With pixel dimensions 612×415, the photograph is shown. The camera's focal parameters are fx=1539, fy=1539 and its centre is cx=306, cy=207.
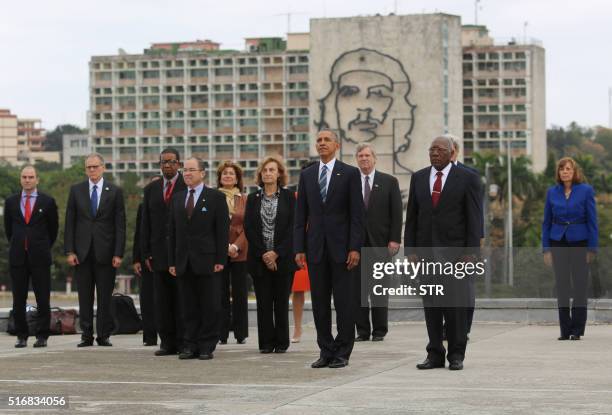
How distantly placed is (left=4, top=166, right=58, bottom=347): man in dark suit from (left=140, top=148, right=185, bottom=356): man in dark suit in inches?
68.5

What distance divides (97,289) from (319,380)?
17.7ft

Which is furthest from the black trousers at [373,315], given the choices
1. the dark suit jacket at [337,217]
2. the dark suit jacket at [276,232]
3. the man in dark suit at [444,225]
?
the man in dark suit at [444,225]

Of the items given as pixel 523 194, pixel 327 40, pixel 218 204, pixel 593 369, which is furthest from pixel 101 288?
pixel 327 40

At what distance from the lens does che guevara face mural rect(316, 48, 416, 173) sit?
150125 mm

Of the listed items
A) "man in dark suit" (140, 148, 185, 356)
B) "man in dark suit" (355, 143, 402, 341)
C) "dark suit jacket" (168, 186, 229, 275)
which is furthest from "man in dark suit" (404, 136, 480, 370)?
"man in dark suit" (355, 143, 402, 341)

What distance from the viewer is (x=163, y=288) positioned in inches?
587

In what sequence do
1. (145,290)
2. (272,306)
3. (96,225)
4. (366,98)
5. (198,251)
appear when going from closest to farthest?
(198,251), (272,306), (96,225), (145,290), (366,98)

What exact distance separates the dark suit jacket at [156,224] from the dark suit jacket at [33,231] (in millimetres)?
1694

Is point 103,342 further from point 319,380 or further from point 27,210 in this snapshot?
point 319,380

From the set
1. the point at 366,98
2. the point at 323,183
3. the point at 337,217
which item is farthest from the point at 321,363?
the point at 366,98

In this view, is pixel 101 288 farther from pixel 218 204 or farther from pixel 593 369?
pixel 593 369

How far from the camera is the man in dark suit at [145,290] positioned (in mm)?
16141

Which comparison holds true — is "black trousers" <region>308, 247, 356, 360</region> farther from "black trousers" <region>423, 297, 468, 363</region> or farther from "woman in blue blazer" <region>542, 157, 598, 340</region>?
"woman in blue blazer" <region>542, 157, 598, 340</region>

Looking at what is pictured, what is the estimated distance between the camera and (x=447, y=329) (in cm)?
1273
